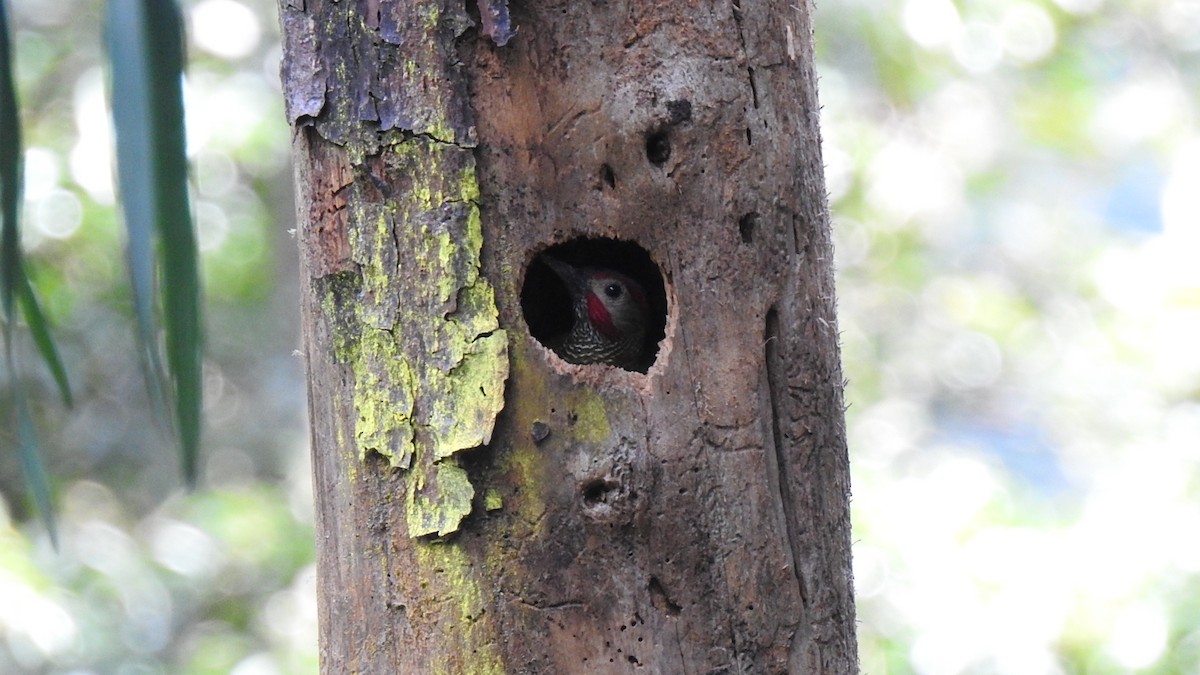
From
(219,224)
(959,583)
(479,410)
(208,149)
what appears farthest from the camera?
(219,224)

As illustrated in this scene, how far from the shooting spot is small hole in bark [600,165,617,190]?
2.21 metres

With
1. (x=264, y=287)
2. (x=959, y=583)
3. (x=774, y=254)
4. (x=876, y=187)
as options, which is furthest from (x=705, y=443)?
(x=264, y=287)

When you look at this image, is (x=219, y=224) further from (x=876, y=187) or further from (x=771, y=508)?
(x=771, y=508)

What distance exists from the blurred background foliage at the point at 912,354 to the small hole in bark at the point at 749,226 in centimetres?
290

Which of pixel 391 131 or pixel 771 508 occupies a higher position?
pixel 391 131

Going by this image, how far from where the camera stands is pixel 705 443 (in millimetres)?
2154

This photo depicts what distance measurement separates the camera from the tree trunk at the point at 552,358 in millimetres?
2109

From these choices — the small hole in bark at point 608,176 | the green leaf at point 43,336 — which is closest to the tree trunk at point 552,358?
the small hole in bark at point 608,176

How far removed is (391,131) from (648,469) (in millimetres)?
737

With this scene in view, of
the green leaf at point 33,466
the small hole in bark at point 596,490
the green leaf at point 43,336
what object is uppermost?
the green leaf at point 43,336

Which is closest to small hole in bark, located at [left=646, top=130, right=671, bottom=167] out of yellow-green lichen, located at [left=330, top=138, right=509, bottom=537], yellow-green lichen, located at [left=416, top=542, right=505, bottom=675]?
yellow-green lichen, located at [left=330, top=138, right=509, bottom=537]

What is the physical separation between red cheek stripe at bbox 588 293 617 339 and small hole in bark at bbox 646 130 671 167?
0.90 m

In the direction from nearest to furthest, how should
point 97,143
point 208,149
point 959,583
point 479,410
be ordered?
point 479,410, point 959,583, point 97,143, point 208,149

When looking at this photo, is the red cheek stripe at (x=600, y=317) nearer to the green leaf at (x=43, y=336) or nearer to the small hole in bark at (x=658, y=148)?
the small hole in bark at (x=658, y=148)
